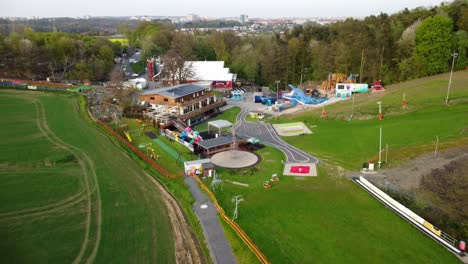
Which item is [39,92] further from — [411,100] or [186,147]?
[411,100]

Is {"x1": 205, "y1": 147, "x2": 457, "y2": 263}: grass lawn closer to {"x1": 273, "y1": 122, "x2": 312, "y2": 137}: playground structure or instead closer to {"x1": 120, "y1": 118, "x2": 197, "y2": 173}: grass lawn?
{"x1": 120, "y1": 118, "x2": 197, "y2": 173}: grass lawn

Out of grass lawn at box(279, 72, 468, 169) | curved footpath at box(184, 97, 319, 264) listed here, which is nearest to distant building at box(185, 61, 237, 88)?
curved footpath at box(184, 97, 319, 264)

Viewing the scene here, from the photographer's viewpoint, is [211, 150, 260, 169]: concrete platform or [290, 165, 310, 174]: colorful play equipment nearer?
[290, 165, 310, 174]: colorful play equipment

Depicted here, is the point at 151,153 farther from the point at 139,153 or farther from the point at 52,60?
the point at 52,60

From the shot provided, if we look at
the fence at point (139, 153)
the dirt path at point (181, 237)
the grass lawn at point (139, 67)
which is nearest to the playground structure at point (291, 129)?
the fence at point (139, 153)

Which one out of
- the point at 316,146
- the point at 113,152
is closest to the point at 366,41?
the point at 316,146

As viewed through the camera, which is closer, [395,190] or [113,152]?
[395,190]

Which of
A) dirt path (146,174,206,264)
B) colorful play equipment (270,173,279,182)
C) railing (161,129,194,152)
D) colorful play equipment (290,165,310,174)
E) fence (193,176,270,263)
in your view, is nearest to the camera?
fence (193,176,270,263)

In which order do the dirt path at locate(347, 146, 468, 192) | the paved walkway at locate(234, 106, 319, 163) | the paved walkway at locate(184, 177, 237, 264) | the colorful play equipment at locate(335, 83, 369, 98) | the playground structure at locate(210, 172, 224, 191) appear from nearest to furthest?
the paved walkway at locate(184, 177, 237, 264)
the dirt path at locate(347, 146, 468, 192)
the playground structure at locate(210, 172, 224, 191)
the paved walkway at locate(234, 106, 319, 163)
the colorful play equipment at locate(335, 83, 369, 98)
